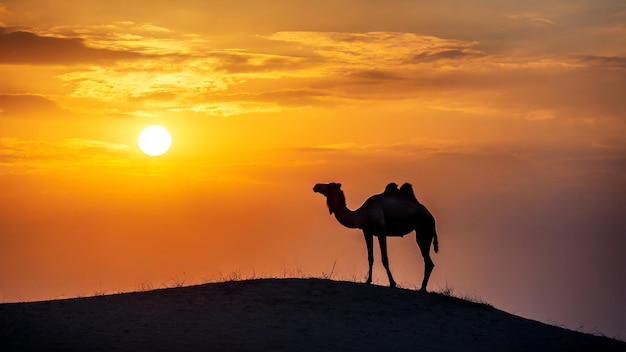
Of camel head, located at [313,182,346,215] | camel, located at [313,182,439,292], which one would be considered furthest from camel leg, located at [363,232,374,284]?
camel head, located at [313,182,346,215]

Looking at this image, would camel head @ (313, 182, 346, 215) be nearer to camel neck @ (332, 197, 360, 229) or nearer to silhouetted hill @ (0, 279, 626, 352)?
camel neck @ (332, 197, 360, 229)

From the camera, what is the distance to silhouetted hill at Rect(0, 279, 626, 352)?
76.7 ft

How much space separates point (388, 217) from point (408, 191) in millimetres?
1291

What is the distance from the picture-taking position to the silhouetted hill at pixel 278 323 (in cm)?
2339

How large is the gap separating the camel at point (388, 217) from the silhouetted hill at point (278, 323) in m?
1.66

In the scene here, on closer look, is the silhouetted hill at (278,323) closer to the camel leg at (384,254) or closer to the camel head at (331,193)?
the camel leg at (384,254)

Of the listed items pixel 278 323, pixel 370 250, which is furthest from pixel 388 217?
pixel 278 323

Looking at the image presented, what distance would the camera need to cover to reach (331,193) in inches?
1230

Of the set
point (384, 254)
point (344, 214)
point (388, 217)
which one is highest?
point (344, 214)

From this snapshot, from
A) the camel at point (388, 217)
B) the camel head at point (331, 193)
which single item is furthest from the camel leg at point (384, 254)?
the camel head at point (331, 193)

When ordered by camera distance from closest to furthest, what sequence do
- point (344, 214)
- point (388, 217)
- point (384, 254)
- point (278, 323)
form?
point (278, 323), point (384, 254), point (388, 217), point (344, 214)

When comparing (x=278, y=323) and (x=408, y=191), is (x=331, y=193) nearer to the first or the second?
(x=408, y=191)

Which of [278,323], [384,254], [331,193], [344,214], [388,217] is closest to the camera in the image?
[278,323]

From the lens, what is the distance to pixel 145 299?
27.1m
